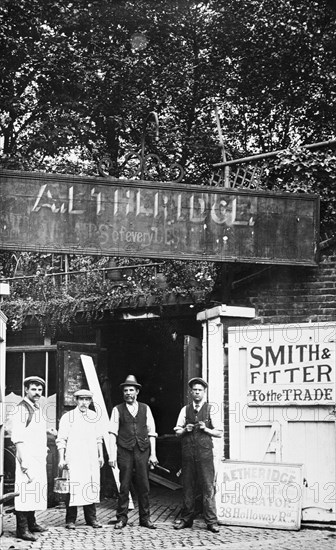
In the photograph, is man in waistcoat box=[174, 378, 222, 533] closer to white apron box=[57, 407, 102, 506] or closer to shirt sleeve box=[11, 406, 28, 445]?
white apron box=[57, 407, 102, 506]

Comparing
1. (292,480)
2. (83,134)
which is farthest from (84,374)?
(83,134)

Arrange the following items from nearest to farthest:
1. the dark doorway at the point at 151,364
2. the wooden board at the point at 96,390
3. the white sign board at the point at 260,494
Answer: the white sign board at the point at 260,494 < the wooden board at the point at 96,390 < the dark doorway at the point at 151,364

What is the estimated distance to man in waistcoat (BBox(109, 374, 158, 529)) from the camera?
11.1m

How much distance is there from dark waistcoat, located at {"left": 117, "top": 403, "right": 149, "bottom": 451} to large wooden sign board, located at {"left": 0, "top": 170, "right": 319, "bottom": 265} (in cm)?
190

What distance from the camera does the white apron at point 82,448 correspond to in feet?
36.2

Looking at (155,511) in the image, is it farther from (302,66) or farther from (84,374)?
(302,66)

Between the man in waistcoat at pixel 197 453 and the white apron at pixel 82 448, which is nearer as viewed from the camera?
the man in waistcoat at pixel 197 453

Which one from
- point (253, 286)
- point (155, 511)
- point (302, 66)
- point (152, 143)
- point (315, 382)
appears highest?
point (302, 66)

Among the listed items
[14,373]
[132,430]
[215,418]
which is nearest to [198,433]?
[215,418]

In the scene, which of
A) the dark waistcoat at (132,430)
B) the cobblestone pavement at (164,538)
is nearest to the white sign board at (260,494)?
the cobblestone pavement at (164,538)

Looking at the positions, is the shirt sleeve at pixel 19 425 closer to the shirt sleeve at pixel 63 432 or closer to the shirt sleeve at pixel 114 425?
the shirt sleeve at pixel 63 432

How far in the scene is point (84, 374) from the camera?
1402 cm

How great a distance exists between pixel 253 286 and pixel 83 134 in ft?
28.4

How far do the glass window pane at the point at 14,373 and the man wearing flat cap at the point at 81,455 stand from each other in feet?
15.2
